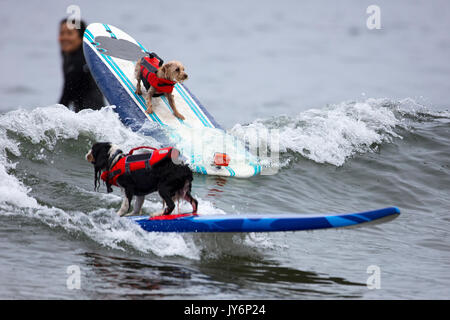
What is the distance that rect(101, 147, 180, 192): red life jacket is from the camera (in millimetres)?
5246

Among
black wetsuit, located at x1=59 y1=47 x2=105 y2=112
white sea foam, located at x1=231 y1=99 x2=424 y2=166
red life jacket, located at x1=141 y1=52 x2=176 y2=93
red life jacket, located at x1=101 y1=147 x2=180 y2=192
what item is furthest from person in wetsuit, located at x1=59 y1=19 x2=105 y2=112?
red life jacket, located at x1=101 y1=147 x2=180 y2=192

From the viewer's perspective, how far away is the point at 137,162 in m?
5.38

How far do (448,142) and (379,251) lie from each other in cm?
531

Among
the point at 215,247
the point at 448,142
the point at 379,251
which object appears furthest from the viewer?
the point at 448,142

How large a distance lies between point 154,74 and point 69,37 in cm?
209

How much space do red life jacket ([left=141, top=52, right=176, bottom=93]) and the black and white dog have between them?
3000 millimetres

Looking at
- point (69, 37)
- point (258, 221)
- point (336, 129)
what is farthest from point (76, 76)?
point (258, 221)

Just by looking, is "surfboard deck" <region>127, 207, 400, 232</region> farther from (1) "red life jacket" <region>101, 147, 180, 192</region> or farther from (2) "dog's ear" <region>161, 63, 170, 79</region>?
(2) "dog's ear" <region>161, 63, 170, 79</region>

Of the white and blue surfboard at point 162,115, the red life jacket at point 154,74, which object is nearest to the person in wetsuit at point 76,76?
the white and blue surfboard at point 162,115
